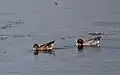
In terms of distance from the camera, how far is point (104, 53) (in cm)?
1033

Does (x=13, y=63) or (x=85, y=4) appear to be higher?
(x=85, y=4)

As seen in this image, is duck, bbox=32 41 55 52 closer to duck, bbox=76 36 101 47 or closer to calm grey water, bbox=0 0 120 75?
calm grey water, bbox=0 0 120 75

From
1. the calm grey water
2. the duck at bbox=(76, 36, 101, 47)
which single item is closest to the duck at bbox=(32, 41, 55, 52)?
the calm grey water

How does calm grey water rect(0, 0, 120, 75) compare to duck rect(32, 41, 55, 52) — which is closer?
calm grey water rect(0, 0, 120, 75)

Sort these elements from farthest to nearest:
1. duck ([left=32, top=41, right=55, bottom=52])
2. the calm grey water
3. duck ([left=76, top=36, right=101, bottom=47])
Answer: duck ([left=76, top=36, right=101, bottom=47])
duck ([left=32, top=41, right=55, bottom=52])
the calm grey water

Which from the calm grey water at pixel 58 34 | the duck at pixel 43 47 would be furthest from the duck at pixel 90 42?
the duck at pixel 43 47

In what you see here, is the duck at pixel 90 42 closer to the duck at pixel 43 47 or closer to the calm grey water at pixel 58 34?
the calm grey water at pixel 58 34

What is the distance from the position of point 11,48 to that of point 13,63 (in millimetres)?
1054

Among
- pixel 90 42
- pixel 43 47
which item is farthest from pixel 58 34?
pixel 43 47

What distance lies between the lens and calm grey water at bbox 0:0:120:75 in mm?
9414

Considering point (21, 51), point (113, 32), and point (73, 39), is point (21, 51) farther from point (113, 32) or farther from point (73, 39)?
point (113, 32)

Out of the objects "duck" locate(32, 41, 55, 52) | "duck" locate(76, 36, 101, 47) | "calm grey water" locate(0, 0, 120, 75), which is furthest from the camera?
"duck" locate(76, 36, 101, 47)

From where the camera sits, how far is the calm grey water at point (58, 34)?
9.41 meters

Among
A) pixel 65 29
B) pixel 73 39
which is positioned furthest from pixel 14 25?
pixel 73 39
